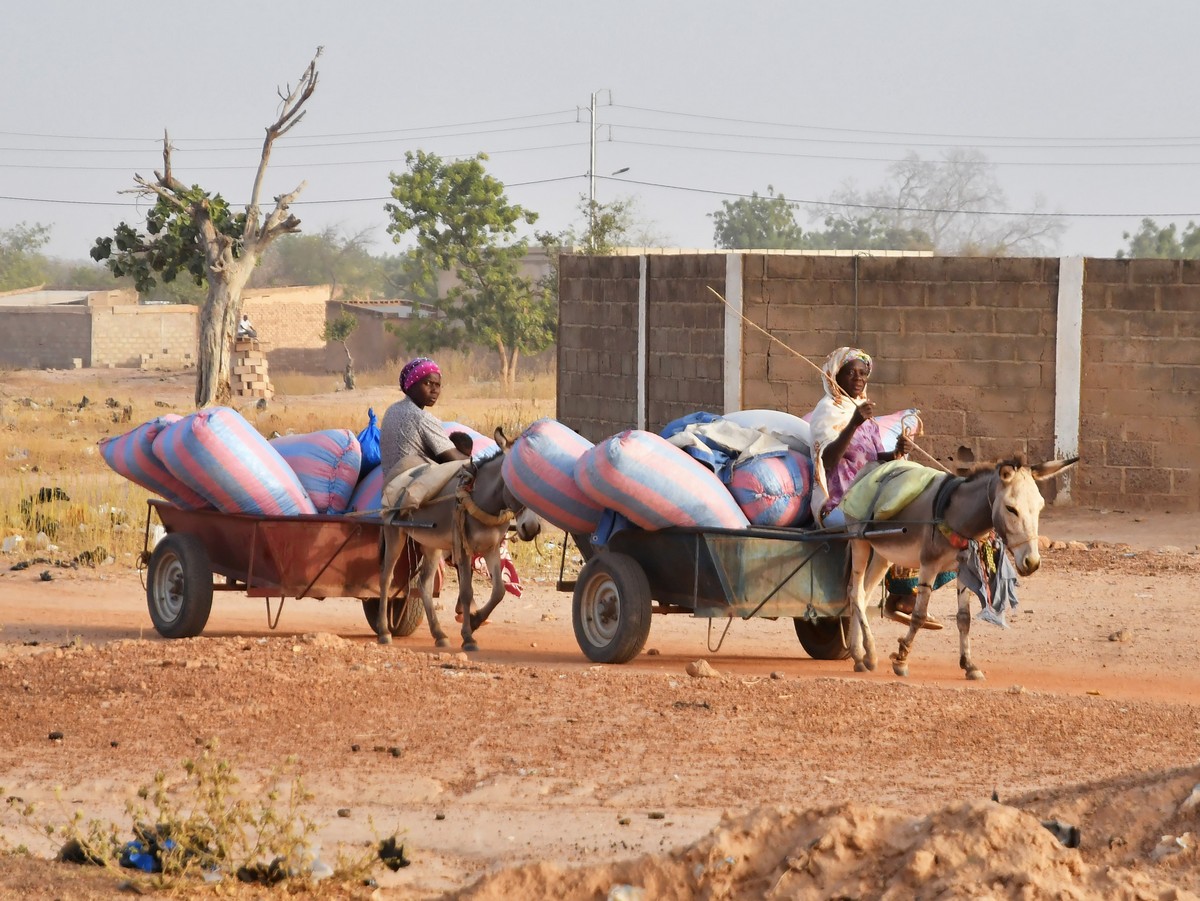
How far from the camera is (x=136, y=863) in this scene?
18.3ft

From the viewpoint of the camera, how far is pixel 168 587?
11039mm

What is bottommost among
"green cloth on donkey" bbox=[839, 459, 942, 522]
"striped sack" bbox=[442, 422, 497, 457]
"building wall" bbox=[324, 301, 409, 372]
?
Result: "green cloth on donkey" bbox=[839, 459, 942, 522]

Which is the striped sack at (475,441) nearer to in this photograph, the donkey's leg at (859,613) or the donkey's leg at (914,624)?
the donkey's leg at (859,613)

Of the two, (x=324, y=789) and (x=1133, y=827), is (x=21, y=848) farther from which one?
(x=1133, y=827)

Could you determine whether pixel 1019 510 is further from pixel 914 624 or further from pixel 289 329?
pixel 289 329

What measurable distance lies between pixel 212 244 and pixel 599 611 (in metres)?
24.6

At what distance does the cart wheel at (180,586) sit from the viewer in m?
10.6

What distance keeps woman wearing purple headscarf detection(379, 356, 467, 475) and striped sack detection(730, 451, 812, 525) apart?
2.04 meters

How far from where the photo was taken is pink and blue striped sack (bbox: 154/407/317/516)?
1037cm

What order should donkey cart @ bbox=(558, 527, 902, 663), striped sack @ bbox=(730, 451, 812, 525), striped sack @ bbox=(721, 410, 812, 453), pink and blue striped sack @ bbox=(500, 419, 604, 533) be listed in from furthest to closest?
striped sack @ bbox=(721, 410, 812, 453), pink and blue striped sack @ bbox=(500, 419, 604, 533), striped sack @ bbox=(730, 451, 812, 525), donkey cart @ bbox=(558, 527, 902, 663)

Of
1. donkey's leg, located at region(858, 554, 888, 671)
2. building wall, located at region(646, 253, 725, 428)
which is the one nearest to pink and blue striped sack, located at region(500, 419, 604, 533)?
donkey's leg, located at region(858, 554, 888, 671)

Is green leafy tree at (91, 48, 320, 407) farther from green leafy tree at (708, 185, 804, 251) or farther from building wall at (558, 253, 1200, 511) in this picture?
green leafy tree at (708, 185, 804, 251)

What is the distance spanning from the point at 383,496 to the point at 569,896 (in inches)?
236

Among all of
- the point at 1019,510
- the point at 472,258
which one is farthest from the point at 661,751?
the point at 472,258
